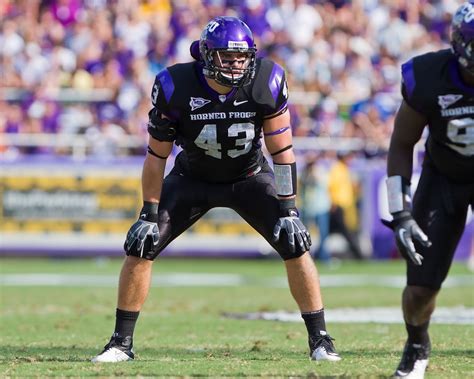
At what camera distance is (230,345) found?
7.62 meters

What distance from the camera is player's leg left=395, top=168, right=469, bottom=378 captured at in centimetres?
554

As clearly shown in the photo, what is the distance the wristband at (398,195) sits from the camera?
18.2 feet

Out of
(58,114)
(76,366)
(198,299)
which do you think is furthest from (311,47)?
(76,366)

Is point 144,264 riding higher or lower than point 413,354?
higher

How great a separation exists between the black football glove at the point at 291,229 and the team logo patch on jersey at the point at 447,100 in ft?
5.09

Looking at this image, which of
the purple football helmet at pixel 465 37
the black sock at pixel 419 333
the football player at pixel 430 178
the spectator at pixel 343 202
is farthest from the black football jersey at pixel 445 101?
the spectator at pixel 343 202

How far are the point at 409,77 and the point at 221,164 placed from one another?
1.66 m

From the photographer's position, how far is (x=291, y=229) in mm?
6609

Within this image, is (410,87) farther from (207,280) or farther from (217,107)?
(207,280)

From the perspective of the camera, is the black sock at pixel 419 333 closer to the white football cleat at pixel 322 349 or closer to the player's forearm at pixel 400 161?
the player's forearm at pixel 400 161

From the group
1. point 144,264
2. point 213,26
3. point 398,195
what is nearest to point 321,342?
point 144,264

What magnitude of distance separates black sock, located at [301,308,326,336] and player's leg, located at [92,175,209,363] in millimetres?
983

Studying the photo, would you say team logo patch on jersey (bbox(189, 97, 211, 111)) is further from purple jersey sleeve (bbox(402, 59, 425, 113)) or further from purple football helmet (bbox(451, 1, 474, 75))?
purple football helmet (bbox(451, 1, 474, 75))

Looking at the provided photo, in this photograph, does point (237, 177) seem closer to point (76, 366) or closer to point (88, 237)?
point (76, 366)
